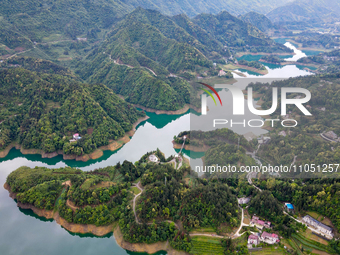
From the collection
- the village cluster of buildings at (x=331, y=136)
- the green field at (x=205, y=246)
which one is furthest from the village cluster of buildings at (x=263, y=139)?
the green field at (x=205, y=246)

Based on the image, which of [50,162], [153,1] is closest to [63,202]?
[50,162]

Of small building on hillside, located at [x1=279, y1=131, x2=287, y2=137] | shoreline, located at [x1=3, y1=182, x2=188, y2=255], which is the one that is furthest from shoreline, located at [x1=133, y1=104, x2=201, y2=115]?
shoreline, located at [x1=3, y1=182, x2=188, y2=255]

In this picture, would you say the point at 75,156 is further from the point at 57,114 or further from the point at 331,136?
the point at 331,136

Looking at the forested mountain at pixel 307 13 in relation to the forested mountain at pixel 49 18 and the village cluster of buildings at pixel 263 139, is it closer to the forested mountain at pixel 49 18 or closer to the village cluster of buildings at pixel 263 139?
the forested mountain at pixel 49 18

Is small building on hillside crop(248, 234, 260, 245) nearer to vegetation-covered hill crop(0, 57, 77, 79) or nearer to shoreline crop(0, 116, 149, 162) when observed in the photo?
shoreline crop(0, 116, 149, 162)

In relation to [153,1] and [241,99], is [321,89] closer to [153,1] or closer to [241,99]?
[241,99]

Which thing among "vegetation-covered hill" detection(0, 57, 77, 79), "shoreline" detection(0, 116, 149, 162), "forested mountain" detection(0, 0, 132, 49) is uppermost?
"forested mountain" detection(0, 0, 132, 49)
